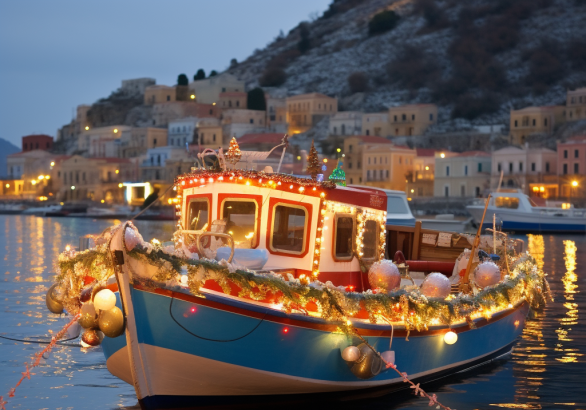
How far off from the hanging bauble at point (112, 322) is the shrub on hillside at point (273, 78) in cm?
13257

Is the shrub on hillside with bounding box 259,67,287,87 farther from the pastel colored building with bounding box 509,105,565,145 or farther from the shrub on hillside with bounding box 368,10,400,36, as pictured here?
the pastel colored building with bounding box 509,105,565,145

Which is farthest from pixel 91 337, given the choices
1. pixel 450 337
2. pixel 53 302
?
pixel 450 337

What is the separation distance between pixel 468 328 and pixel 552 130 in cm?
8754

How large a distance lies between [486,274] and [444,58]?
421ft

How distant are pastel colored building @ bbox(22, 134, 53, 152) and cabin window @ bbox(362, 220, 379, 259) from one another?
131 metres

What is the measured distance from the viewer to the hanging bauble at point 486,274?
11.9 metres

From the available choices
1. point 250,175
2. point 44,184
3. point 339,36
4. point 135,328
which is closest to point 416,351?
point 250,175

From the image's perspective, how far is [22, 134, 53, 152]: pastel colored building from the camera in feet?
452

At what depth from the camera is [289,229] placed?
33.6ft

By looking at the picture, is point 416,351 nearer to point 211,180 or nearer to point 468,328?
point 468,328

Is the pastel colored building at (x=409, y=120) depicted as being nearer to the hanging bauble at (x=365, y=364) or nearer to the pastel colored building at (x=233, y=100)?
the pastel colored building at (x=233, y=100)

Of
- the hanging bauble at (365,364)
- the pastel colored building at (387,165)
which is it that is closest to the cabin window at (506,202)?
the pastel colored building at (387,165)

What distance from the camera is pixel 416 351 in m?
10.5

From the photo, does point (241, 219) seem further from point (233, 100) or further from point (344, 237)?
point (233, 100)
